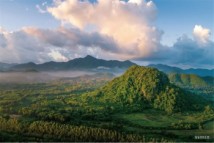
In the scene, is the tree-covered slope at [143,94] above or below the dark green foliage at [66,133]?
above

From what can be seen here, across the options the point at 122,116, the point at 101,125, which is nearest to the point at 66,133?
the point at 101,125

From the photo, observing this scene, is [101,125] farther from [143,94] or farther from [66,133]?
[143,94]

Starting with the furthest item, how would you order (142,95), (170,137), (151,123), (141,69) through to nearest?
(141,69) < (142,95) < (151,123) < (170,137)

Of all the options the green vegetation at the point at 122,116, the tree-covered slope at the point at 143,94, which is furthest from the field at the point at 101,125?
the tree-covered slope at the point at 143,94

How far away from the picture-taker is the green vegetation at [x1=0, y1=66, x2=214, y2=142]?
71.9m

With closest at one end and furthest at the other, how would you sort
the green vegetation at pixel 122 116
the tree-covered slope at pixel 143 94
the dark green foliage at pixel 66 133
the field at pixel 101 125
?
the dark green foliage at pixel 66 133 < the field at pixel 101 125 < the green vegetation at pixel 122 116 < the tree-covered slope at pixel 143 94

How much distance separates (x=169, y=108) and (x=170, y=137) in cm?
3446

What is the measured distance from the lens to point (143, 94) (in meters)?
119

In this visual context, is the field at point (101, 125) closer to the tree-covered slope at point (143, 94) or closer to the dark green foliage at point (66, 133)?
the dark green foliage at point (66, 133)

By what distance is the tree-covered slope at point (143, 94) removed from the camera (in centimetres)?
11147

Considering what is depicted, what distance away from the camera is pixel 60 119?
276 ft

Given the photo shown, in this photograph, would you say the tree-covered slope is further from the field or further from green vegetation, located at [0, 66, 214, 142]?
the field

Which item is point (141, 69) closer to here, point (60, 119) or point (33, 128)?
point (60, 119)

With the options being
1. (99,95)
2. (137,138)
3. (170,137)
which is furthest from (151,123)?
(99,95)
